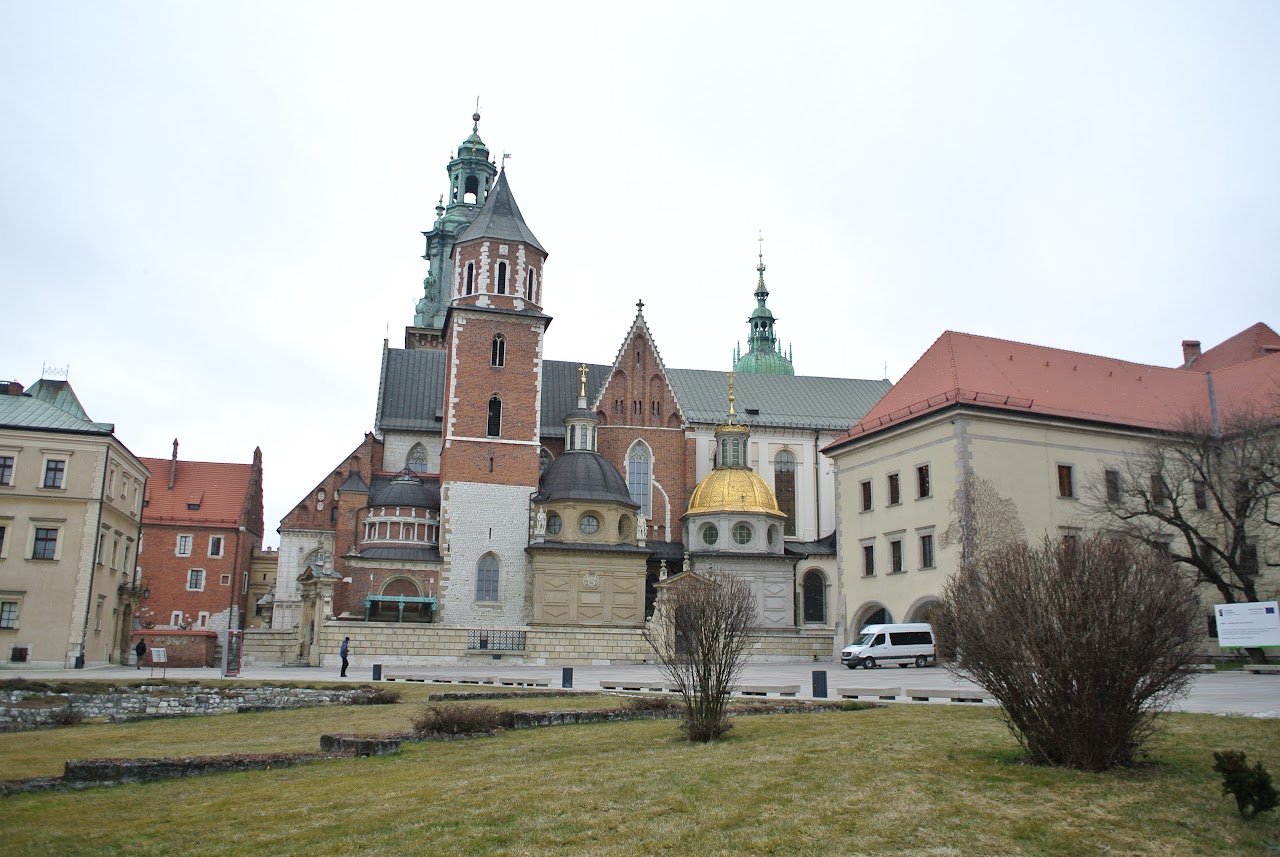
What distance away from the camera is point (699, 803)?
10703 millimetres

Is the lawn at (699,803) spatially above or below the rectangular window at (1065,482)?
below

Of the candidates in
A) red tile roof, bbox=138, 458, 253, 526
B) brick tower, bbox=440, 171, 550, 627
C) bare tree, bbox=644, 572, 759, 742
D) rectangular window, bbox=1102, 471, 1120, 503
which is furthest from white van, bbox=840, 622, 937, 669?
red tile roof, bbox=138, 458, 253, 526

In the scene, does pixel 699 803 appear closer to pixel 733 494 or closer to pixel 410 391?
pixel 733 494

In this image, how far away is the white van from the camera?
37.0 metres

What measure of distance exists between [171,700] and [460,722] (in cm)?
1269

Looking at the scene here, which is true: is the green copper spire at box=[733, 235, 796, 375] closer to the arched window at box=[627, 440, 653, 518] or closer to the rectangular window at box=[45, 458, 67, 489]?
the arched window at box=[627, 440, 653, 518]

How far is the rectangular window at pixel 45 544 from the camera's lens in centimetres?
4081

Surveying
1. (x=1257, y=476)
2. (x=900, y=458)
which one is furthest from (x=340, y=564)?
(x=1257, y=476)

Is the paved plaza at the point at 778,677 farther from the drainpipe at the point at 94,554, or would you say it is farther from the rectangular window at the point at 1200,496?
the rectangular window at the point at 1200,496

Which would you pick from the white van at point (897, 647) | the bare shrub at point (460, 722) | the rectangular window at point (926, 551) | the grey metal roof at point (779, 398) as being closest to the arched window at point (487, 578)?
the grey metal roof at point (779, 398)

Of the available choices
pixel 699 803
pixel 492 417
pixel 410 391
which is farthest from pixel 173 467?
pixel 699 803

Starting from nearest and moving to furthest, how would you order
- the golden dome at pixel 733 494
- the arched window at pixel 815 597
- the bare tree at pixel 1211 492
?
the bare tree at pixel 1211 492
the golden dome at pixel 733 494
the arched window at pixel 815 597

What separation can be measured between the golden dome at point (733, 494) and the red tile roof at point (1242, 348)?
22075mm

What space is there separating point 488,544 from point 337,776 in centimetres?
3780
